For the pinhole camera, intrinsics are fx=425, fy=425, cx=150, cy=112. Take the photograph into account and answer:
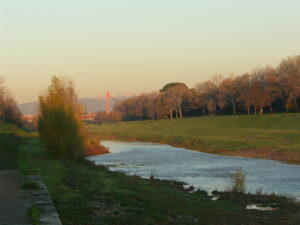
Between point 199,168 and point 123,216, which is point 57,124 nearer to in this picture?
point 199,168

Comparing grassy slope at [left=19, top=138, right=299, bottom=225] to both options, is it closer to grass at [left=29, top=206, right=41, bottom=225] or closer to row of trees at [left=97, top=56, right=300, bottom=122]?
grass at [left=29, top=206, right=41, bottom=225]

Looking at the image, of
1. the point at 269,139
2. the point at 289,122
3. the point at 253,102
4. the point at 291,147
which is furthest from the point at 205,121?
the point at 291,147

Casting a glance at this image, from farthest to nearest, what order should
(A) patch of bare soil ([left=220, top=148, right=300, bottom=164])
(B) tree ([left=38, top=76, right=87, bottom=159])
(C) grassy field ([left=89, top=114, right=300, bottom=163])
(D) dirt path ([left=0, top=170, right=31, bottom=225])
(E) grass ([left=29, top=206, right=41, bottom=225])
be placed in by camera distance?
(C) grassy field ([left=89, top=114, right=300, bottom=163])
(A) patch of bare soil ([left=220, top=148, right=300, bottom=164])
(B) tree ([left=38, top=76, right=87, bottom=159])
(D) dirt path ([left=0, top=170, right=31, bottom=225])
(E) grass ([left=29, top=206, right=41, bottom=225])

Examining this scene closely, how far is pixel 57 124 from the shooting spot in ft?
120

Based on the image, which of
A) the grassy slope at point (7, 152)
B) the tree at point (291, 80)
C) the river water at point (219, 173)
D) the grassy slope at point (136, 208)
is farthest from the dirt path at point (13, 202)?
the tree at point (291, 80)

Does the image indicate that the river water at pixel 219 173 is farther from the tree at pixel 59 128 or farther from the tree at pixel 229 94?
the tree at pixel 229 94

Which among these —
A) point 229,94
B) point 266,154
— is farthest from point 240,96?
point 266,154

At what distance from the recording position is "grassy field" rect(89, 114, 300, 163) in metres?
55.7

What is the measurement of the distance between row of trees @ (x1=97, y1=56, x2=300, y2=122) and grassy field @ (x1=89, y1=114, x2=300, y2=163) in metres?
7.78

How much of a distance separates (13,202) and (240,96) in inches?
3890

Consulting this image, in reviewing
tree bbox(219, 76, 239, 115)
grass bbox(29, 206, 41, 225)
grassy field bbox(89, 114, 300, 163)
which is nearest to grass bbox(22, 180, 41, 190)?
grass bbox(29, 206, 41, 225)

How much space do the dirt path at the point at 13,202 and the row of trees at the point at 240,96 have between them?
263ft

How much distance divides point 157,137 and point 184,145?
20422 millimetres

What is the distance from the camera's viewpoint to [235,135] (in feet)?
250
